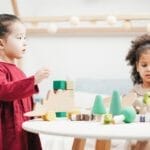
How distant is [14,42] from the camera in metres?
1.20

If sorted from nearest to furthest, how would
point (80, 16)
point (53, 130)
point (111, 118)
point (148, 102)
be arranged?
point (53, 130) → point (111, 118) → point (148, 102) → point (80, 16)

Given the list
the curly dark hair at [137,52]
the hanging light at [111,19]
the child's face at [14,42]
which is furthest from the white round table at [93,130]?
the hanging light at [111,19]

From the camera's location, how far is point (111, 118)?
37.3 inches

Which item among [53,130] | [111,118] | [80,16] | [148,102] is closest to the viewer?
[53,130]

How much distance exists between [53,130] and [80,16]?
3.58ft

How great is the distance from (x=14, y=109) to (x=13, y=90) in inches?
4.2

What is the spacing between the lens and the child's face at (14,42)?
3.92 ft

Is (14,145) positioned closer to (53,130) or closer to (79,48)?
(53,130)

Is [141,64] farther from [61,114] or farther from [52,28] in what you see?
[52,28]

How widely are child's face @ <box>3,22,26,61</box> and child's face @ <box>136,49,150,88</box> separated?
0.45m

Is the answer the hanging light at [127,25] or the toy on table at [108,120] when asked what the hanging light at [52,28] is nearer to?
the hanging light at [127,25]

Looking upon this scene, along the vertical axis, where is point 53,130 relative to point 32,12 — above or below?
below

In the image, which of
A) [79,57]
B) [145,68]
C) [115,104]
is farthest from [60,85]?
[79,57]

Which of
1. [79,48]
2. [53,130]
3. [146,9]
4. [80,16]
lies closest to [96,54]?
[79,48]
